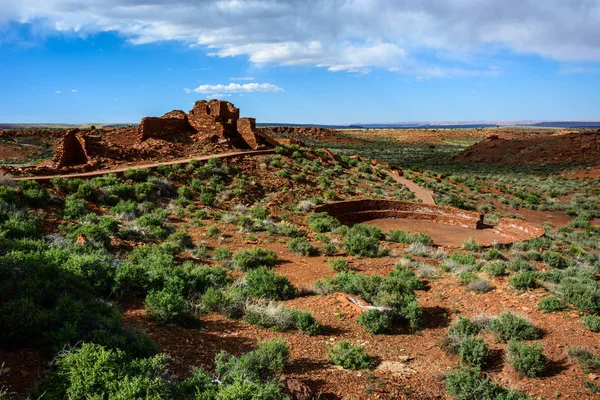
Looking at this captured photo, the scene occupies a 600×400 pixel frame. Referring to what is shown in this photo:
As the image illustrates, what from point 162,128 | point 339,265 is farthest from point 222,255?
point 162,128

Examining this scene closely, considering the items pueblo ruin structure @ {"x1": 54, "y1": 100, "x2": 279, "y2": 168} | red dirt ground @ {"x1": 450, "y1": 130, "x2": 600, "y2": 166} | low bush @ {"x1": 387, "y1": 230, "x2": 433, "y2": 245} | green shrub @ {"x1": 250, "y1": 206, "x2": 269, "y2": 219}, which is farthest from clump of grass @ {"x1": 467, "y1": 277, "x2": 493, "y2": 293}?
red dirt ground @ {"x1": 450, "y1": 130, "x2": 600, "y2": 166}

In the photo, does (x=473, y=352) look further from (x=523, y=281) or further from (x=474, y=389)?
(x=523, y=281)

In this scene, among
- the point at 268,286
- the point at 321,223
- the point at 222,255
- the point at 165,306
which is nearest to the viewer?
the point at 165,306

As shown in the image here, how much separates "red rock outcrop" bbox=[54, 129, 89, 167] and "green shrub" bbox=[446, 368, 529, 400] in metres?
19.5

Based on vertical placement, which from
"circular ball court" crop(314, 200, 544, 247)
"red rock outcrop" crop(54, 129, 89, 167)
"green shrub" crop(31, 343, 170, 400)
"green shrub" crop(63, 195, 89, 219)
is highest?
"red rock outcrop" crop(54, 129, 89, 167)

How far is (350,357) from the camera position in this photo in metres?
5.72

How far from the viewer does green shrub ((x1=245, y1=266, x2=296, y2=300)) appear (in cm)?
805

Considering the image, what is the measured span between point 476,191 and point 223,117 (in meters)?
18.7

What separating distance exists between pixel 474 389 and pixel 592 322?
329cm

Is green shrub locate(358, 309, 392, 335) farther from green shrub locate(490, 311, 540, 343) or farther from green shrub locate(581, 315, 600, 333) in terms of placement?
green shrub locate(581, 315, 600, 333)

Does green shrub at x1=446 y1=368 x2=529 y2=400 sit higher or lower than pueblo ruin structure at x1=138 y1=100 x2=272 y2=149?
lower

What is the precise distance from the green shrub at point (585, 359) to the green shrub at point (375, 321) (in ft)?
8.92

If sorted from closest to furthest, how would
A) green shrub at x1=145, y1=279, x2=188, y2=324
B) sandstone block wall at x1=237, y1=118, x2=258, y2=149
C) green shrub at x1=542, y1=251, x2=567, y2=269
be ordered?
green shrub at x1=145, y1=279, x2=188, y2=324 → green shrub at x1=542, y1=251, x2=567, y2=269 → sandstone block wall at x1=237, y1=118, x2=258, y2=149

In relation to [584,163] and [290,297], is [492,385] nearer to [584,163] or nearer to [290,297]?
[290,297]
